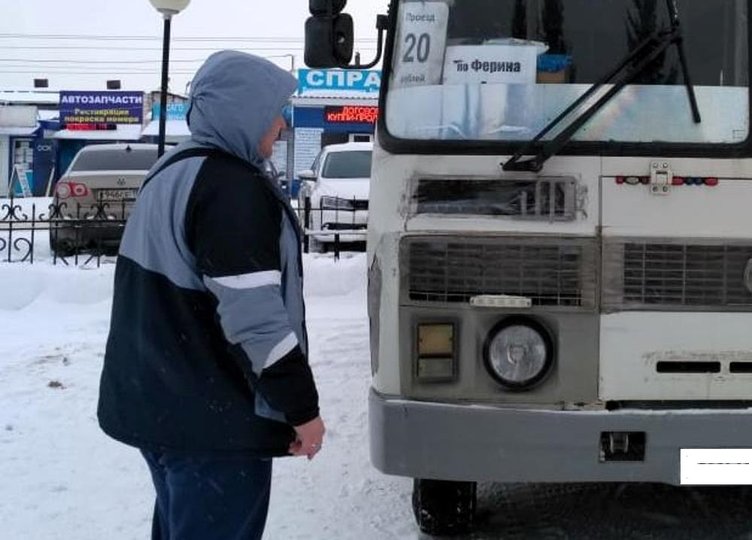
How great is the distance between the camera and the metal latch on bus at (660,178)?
3.22m

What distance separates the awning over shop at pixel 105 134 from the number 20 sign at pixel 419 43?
4204 centimetres

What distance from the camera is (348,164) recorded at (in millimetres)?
14094

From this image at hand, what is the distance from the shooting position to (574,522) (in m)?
4.27

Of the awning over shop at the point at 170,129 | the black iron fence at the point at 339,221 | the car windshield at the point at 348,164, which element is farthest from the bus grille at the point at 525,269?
the awning over shop at the point at 170,129

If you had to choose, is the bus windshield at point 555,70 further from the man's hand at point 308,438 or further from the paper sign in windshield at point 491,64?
the man's hand at point 308,438

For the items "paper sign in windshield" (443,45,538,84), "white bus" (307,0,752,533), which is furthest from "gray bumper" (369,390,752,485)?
"paper sign in windshield" (443,45,538,84)

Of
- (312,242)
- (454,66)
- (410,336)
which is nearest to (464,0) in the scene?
(454,66)

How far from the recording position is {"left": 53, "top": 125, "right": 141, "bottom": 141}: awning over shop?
4328 cm

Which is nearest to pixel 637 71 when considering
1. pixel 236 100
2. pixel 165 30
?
pixel 236 100

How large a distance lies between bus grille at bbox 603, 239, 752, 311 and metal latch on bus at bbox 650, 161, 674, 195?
0.19m

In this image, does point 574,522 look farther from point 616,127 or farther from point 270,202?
point 270,202

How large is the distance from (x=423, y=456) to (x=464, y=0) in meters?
1.76

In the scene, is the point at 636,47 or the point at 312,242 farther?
the point at 312,242

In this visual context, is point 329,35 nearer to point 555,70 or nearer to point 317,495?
point 555,70
